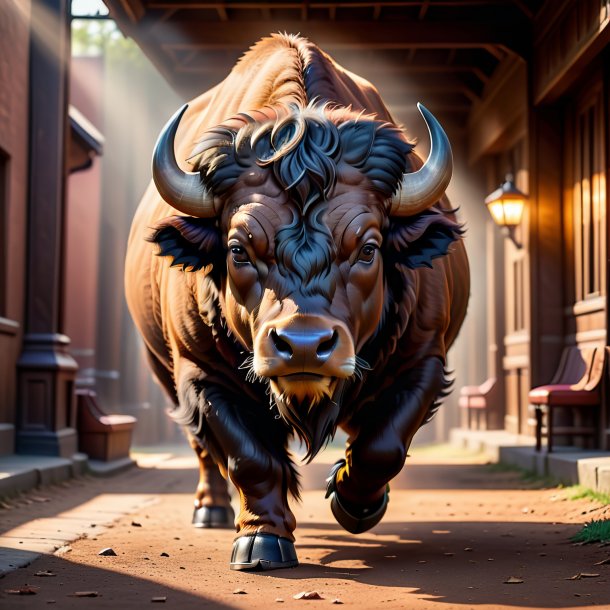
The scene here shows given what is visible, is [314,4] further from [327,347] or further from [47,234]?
[327,347]

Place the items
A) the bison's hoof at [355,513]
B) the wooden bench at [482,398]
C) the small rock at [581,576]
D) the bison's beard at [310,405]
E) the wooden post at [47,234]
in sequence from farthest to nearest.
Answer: the wooden bench at [482,398], the wooden post at [47,234], the bison's hoof at [355,513], the small rock at [581,576], the bison's beard at [310,405]

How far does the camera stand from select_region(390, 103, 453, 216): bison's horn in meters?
5.22

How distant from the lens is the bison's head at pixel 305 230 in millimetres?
4473

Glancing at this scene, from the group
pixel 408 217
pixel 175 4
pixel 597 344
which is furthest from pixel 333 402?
pixel 175 4

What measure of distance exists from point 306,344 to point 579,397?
18.5ft

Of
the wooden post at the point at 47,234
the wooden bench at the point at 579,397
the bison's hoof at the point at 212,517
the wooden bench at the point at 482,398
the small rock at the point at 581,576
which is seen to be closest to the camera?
the small rock at the point at 581,576

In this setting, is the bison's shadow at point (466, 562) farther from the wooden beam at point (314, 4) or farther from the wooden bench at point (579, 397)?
the wooden beam at point (314, 4)

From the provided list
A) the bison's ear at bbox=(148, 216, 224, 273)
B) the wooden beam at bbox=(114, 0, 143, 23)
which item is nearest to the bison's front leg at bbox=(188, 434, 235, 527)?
the bison's ear at bbox=(148, 216, 224, 273)

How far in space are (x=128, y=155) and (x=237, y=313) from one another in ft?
52.4

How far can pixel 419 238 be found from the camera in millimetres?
5289

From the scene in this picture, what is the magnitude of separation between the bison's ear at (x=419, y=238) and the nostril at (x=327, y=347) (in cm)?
97

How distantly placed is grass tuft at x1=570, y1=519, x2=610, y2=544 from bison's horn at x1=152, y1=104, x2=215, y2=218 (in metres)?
2.40

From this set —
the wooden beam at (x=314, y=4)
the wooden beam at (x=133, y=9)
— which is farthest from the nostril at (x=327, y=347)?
the wooden beam at (x=314, y=4)

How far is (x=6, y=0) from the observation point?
1002 cm
